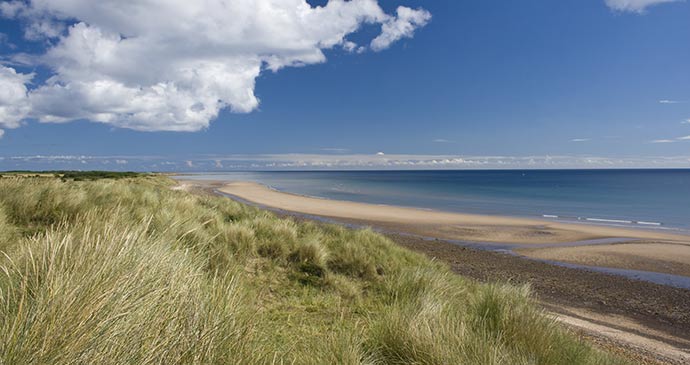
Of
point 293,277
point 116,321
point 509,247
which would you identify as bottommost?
point 509,247

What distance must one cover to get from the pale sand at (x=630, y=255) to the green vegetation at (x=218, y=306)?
41.1 feet

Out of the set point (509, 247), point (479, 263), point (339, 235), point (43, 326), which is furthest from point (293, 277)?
point (509, 247)

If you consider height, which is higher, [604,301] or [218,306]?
[218,306]

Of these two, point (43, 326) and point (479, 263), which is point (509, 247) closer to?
point (479, 263)

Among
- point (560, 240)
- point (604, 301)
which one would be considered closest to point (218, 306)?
point (604, 301)

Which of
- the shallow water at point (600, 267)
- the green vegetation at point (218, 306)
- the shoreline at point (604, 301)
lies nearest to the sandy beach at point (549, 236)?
the shallow water at point (600, 267)

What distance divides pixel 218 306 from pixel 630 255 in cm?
2066

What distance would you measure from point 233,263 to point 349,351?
3.70 metres

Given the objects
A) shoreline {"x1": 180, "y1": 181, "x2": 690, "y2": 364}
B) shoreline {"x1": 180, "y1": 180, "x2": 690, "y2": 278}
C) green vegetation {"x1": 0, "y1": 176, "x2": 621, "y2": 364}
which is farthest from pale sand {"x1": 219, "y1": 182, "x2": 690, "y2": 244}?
green vegetation {"x1": 0, "y1": 176, "x2": 621, "y2": 364}

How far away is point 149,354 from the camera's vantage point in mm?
2154

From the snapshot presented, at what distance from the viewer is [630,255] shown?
17.5 metres

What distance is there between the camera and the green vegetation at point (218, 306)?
6.87ft

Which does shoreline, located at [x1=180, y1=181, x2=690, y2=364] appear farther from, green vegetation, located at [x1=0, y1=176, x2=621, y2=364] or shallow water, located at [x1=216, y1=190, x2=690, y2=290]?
green vegetation, located at [x1=0, y1=176, x2=621, y2=364]

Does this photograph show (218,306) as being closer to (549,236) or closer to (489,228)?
(549,236)
